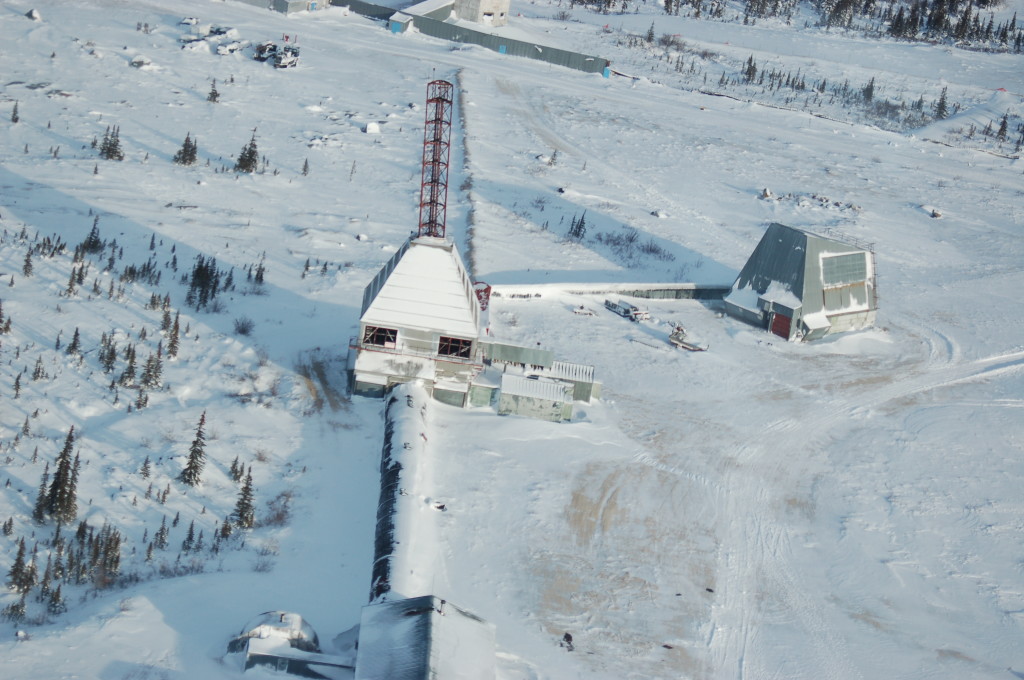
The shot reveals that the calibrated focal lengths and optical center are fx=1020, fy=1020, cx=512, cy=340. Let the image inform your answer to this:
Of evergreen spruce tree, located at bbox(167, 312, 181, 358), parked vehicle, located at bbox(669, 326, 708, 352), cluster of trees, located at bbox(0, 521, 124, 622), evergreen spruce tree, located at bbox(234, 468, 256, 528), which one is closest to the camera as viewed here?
cluster of trees, located at bbox(0, 521, 124, 622)

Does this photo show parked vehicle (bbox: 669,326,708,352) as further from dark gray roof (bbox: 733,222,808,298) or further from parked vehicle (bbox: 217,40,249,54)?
parked vehicle (bbox: 217,40,249,54)

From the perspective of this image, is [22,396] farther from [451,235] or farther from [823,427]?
[823,427]

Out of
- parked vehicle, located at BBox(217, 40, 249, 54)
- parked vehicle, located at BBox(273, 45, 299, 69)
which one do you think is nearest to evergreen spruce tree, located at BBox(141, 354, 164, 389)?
parked vehicle, located at BBox(273, 45, 299, 69)

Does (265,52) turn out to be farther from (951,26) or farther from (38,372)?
(951,26)

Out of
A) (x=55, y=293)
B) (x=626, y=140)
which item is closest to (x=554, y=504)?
(x=55, y=293)

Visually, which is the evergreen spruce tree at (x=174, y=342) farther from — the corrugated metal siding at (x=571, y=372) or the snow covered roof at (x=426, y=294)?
the corrugated metal siding at (x=571, y=372)

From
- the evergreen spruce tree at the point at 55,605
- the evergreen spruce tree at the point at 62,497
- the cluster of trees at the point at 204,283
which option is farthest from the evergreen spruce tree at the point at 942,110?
the evergreen spruce tree at the point at 55,605
